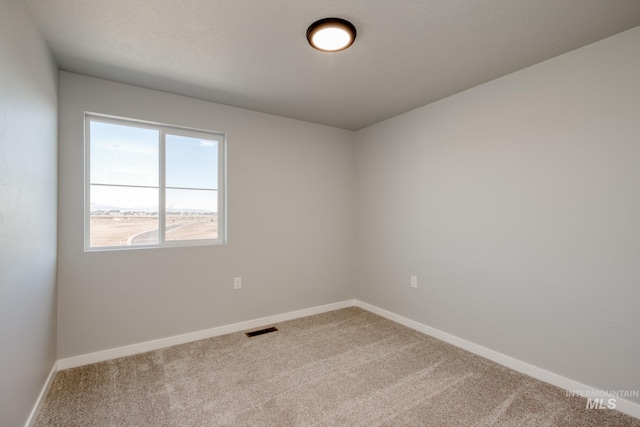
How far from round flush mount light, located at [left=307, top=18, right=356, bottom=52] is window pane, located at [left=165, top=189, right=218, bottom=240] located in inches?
76.0

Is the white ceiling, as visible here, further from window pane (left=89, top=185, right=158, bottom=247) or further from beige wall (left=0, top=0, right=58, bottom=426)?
window pane (left=89, top=185, right=158, bottom=247)

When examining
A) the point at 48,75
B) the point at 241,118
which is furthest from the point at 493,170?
the point at 48,75

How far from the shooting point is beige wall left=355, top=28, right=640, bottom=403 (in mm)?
1963

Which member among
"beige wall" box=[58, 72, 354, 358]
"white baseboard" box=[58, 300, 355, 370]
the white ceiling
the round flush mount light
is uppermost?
the white ceiling

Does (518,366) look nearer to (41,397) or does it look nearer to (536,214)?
(536,214)

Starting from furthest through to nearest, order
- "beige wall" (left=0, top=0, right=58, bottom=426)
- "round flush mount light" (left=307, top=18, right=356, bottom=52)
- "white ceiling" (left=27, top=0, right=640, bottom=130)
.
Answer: "round flush mount light" (left=307, top=18, right=356, bottom=52)
"white ceiling" (left=27, top=0, right=640, bottom=130)
"beige wall" (left=0, top=0, right=58, bottom=426)

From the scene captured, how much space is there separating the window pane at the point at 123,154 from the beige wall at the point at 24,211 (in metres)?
0.41

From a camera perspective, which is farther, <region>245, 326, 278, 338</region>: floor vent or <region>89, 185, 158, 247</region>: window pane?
<region>245, 326, 278, 338</region>: floor vent

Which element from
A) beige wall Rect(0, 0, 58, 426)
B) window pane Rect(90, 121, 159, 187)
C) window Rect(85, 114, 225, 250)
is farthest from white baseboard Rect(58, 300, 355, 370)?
window pane Rect(90, 121, 159, 187)

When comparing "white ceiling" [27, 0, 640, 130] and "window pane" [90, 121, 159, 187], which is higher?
"white ceiling" [27, 0, 640, 130]

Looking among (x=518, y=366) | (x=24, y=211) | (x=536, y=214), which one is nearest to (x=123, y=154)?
(x=24, y=211)

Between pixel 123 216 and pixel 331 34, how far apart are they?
7.79 feet

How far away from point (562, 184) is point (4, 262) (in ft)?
11.0

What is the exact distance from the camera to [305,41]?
2053mm
